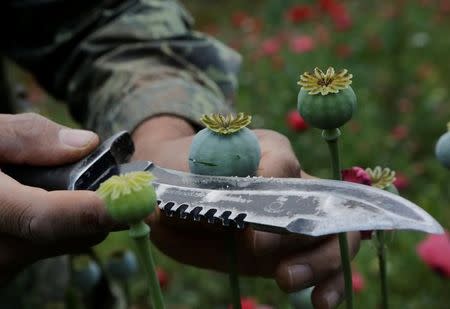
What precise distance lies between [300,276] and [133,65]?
1.70 ft

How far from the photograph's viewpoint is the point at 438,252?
1.07 metres

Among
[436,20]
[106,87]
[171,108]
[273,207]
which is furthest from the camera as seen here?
[436,20]

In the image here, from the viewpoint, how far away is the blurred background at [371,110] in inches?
53.9

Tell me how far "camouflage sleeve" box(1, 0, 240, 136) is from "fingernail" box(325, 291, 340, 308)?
13.9 inches

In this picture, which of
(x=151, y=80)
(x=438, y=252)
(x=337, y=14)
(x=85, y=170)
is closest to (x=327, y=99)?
(x=85, y=170)

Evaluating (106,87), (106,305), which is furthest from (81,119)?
(106,305)

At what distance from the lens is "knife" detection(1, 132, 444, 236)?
396 millimetres

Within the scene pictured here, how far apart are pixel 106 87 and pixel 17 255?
1.32 feet

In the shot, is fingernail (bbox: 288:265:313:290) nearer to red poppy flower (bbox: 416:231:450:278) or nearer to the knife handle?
the knife handle

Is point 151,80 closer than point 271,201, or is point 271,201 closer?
point 271,201

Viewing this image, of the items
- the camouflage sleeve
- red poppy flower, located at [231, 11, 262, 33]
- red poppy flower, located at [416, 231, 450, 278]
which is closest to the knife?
the camouflage sleeve

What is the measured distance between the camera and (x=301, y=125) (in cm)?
149

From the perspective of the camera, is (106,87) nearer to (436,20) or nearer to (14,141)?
(14,141)

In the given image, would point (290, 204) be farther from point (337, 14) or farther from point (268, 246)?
point (337, 14)
